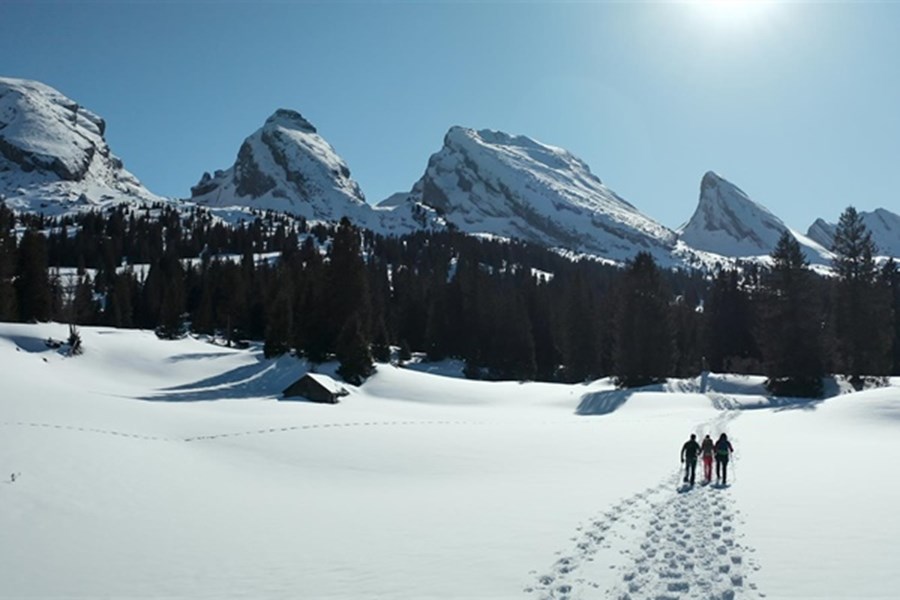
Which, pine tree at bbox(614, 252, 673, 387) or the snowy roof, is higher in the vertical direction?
pine tree at bbox(614, 252, 673, 387)

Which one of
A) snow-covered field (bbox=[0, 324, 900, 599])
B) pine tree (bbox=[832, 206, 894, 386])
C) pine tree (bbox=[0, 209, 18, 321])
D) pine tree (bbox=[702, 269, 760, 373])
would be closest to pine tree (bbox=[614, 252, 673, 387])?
pine tree (bbox=[832, 206, 894, 386])

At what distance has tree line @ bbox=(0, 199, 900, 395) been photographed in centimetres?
4800

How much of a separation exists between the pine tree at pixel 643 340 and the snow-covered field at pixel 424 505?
668 inches

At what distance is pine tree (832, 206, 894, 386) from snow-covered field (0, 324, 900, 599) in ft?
56.6

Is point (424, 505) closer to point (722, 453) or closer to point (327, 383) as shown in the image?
point (722, 453)

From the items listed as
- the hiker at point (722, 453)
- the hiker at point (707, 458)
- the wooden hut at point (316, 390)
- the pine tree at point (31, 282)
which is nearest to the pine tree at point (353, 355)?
the wooden hut at point (316, 390)

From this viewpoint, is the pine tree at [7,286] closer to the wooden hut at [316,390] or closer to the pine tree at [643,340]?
the wooden hut at [316,390]

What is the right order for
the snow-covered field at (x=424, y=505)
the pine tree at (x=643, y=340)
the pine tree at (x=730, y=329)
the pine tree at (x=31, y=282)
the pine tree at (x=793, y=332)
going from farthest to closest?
the pine tree at (x=730, y=329)
the pine tree at (x=31, y=282)
the pine tree at (x=643, y=340)
the pine tree at (x=793, y=332)
the snow-covered field at (x=424, y=505)

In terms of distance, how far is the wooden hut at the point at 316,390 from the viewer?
134 ft

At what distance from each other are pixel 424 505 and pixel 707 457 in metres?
9.02

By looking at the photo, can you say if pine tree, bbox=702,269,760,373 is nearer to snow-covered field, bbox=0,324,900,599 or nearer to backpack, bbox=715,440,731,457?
snow-covered field, bbox=0,324,900,599

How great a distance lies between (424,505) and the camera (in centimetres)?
1695

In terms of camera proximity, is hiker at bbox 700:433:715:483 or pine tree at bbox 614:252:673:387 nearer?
hiker at bbox 700:433:715:483

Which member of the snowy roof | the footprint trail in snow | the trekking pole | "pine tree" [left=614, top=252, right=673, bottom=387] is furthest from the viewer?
"pine tree" [left=614, top=252, right=673, bottom=387]
